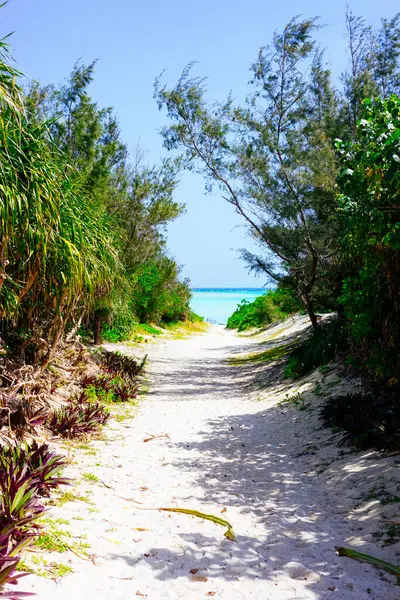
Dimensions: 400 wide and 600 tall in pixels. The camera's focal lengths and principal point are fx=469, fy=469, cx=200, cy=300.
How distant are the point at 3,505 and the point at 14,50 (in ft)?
12.7

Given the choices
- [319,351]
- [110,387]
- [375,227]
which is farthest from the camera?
[319,351]

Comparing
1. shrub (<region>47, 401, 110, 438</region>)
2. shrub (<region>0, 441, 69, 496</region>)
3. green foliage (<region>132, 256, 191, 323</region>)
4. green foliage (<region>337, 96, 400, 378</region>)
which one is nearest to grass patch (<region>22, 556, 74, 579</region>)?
shrub (<region>0, 441, 69, 496</region>)

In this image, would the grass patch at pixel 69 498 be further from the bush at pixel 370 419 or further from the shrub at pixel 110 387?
the shrub at pixel 110 387

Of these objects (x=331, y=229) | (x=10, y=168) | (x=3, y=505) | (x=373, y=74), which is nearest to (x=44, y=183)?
(x=10, y=168)

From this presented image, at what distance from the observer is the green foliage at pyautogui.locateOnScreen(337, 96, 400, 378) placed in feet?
14.4

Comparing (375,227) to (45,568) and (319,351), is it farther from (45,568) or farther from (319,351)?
(319,351)

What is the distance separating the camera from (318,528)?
419 centimetres

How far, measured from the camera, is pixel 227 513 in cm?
456

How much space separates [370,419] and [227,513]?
2.23 metres

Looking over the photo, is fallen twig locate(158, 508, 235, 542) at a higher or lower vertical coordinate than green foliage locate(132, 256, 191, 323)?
lower

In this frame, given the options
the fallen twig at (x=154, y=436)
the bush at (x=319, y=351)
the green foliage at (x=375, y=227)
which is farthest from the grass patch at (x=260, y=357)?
the fallen twig at (x=154, y=436)

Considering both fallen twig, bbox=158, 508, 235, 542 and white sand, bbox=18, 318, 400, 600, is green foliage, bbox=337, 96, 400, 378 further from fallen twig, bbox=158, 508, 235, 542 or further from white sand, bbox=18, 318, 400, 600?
fallen twig, bbox=158, 508, 235, 542

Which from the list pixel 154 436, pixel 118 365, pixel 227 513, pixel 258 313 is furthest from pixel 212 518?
pixel 258 313

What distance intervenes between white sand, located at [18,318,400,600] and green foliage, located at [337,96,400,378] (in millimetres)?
1507
